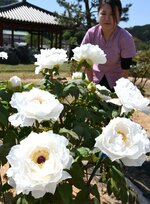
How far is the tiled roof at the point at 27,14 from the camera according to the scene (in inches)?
853

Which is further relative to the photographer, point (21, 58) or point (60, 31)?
point (60, 31)

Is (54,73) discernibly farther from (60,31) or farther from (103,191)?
(60,31)

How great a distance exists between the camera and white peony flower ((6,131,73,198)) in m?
1.04

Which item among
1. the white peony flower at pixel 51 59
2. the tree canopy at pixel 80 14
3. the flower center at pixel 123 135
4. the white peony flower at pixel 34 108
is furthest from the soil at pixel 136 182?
the tree canopy at pixel 80 14

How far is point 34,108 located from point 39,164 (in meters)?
0.22

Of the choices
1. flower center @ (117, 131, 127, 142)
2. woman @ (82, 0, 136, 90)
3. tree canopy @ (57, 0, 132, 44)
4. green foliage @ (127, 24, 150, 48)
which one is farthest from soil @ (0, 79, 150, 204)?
green foliage @ (127, 24, 150, 48)

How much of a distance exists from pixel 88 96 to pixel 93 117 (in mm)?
141

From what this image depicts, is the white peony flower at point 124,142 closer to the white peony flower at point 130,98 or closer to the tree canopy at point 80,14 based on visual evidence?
the white peony flower at point 130,98

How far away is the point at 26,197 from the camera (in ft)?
4.29

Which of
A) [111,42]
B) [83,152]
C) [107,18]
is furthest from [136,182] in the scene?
[83,152]

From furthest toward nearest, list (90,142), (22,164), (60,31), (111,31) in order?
(60,31) → (111,31) → (90,142) → (22,164)

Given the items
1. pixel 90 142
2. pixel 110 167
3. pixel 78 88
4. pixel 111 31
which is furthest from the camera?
pixel 111 31

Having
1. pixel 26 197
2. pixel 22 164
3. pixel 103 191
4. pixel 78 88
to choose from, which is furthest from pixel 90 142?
pixel 103 191

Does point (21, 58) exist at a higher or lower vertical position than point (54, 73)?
lower
